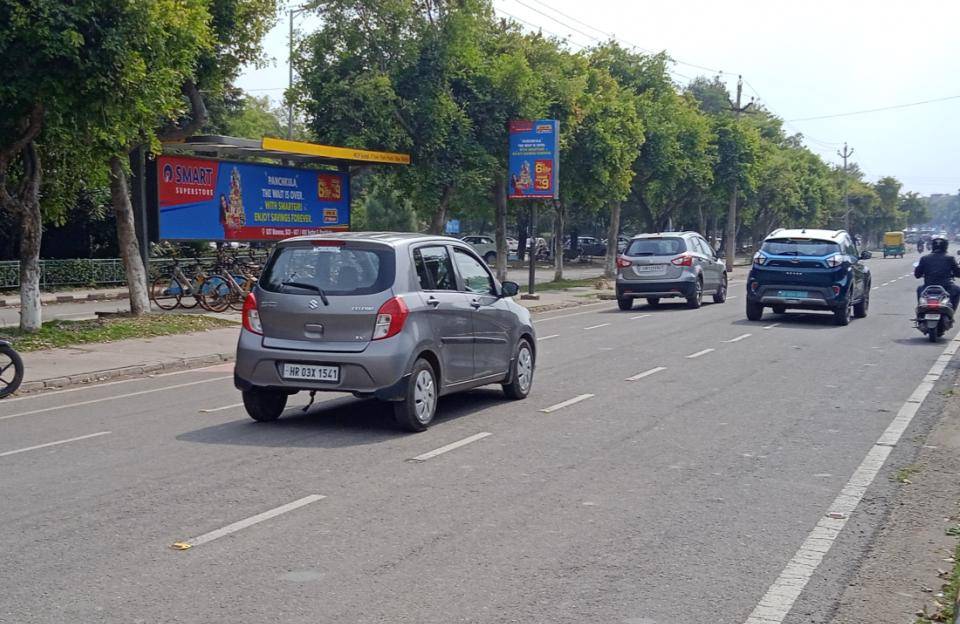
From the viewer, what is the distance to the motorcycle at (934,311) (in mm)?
17703

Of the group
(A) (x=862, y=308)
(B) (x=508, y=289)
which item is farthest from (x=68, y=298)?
(B) (x=508, y=289)

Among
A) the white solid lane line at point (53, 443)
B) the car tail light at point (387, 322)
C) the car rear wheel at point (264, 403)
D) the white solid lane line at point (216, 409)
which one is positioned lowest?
the white solid lane line at point (216, 409)

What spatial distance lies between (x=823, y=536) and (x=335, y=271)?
5.04m

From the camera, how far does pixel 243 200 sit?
2567 centimetres

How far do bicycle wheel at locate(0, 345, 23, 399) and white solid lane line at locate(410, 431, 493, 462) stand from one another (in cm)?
591

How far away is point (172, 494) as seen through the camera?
738cm

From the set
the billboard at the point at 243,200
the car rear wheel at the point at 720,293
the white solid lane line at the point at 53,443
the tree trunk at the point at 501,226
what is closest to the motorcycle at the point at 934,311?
the car rear wheel at the point at 720,293

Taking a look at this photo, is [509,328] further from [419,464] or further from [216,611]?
[216,611]

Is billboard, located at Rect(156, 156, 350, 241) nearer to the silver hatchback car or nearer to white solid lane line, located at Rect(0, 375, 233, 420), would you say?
white solid lane line, located at Rect(0, 375, 233, 420)

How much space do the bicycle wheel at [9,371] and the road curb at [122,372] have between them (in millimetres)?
608

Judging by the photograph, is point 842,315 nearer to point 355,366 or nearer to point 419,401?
point 419,401

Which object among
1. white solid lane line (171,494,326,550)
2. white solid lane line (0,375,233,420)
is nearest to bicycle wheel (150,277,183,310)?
white solid lane line (0,375,233,420)

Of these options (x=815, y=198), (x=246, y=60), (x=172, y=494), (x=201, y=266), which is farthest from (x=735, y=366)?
(x=815, y=198)

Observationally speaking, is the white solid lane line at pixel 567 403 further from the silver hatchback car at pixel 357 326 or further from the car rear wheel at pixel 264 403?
the car rear wheel at pixel 264 403
